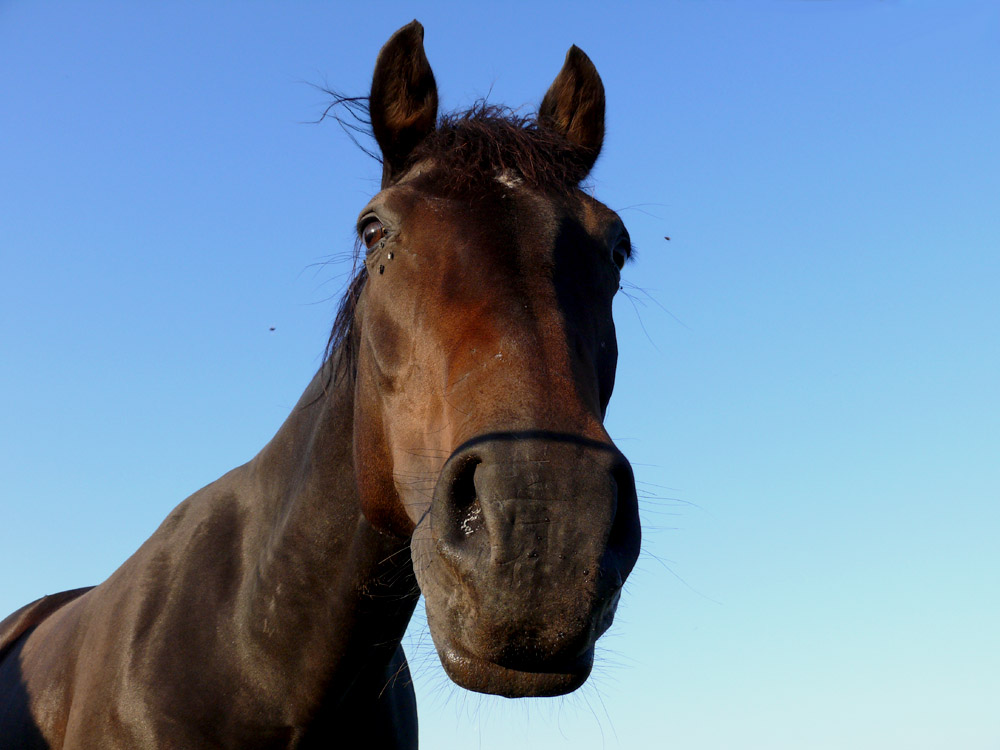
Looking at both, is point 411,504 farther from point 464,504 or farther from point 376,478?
point 464,504

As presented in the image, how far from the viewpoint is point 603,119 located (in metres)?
4.08

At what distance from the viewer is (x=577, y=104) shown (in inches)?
162

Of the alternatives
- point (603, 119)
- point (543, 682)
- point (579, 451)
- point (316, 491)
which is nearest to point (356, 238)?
point (316, 491)

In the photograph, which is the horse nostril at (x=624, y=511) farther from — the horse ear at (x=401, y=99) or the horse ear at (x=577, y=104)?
the horse ear at (x=577, y=104)

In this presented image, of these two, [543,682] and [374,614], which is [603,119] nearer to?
[374,614]

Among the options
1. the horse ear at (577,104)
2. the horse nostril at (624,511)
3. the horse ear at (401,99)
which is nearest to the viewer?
the horse nostril at (624,511)

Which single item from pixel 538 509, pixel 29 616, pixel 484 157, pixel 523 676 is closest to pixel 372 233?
pixel 484 157

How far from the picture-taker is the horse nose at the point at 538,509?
7.05 feet

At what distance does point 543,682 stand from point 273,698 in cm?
167

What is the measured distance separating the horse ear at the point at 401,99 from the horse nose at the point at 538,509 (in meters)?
1.74

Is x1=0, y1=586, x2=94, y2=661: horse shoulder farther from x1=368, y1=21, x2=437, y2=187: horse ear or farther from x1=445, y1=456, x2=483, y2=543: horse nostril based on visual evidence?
x1=445, y1=456, x2=483, y2=543: horse nostril

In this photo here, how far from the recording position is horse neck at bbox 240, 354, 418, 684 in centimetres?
341

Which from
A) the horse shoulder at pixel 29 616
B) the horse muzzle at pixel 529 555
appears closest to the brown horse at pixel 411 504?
the horse muzzle at pixel 529 555

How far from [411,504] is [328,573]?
0.80m
